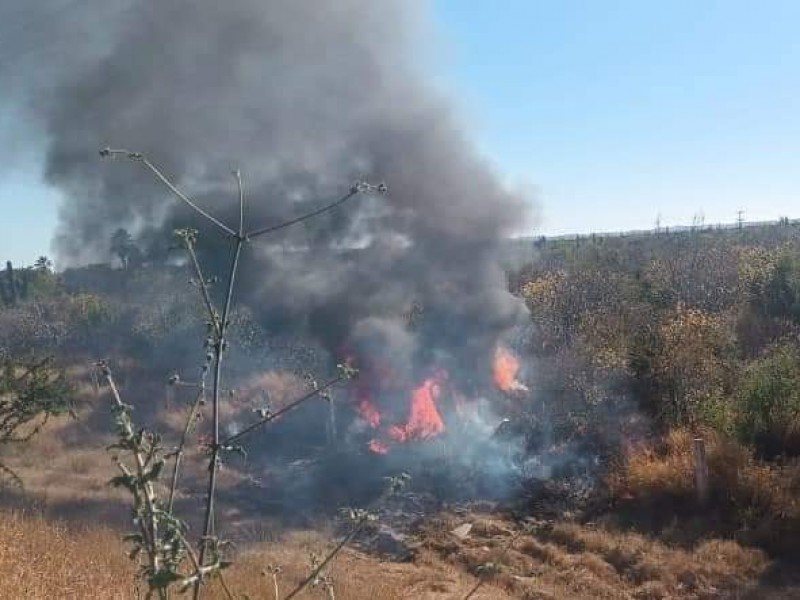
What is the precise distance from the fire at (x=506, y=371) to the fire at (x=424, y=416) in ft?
4.72

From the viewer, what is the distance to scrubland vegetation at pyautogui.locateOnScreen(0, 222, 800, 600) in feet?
27.4

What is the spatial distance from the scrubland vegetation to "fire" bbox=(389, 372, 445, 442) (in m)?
2.22

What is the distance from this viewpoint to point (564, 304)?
21031 mm

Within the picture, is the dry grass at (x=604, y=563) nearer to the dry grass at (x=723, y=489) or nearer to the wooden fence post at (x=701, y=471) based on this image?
the dry grass at (x=723, y=489)

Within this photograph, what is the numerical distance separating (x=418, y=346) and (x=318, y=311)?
2.84 m

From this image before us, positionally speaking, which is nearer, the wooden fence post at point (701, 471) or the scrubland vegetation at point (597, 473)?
the scrubland vegetation at point (597, 473)

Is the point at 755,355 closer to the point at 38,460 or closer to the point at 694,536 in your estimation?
the point at 694,536

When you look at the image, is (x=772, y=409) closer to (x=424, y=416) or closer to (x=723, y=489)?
(x=723, y=489)

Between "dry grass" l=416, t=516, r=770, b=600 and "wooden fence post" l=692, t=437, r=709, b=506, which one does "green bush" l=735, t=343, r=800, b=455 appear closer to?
"wooden fence post" l=692, t=437, r=709, b=506

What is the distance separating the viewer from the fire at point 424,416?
1517 cm

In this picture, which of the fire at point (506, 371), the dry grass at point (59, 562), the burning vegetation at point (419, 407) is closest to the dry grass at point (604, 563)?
the burning vegetation at point (419, 407)

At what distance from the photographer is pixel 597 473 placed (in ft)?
40.6

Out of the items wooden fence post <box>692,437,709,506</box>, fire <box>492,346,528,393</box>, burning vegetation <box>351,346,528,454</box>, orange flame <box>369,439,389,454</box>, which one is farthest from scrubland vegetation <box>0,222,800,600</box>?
orange flame <box>369,439,389,454</box>

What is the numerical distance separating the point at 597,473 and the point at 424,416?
14.6 ft
